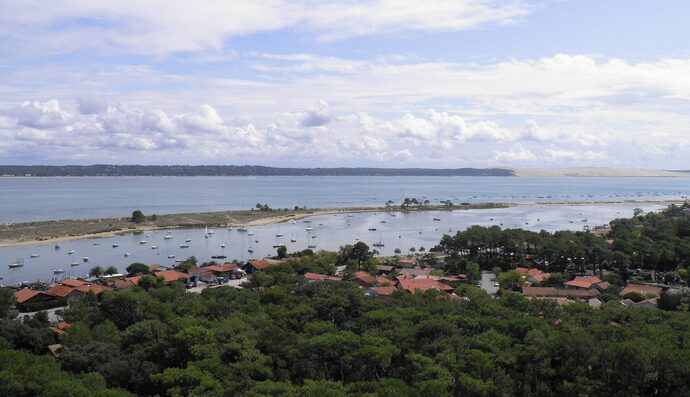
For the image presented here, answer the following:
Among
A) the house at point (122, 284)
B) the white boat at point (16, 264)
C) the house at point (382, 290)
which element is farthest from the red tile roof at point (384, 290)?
the white boat at point (16, 264)

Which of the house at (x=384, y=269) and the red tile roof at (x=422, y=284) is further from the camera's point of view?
the house at (x=384, y=269)

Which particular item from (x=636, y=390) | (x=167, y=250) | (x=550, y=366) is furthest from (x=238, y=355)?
(x=167, y=250)

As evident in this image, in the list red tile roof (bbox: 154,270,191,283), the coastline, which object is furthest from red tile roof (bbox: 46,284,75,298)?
the coastline

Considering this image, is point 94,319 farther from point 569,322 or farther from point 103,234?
point 103,234

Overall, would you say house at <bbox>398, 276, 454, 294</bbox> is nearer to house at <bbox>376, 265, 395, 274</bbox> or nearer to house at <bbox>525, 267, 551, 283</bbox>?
house at <bbox>376, 265, 395, 274</bbox>

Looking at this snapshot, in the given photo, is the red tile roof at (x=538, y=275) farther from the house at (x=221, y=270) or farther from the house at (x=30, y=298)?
the house at (x=30, y=298)

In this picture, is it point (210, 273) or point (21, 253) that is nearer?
point (210, 273)

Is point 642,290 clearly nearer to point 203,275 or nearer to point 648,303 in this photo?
point 648,303
